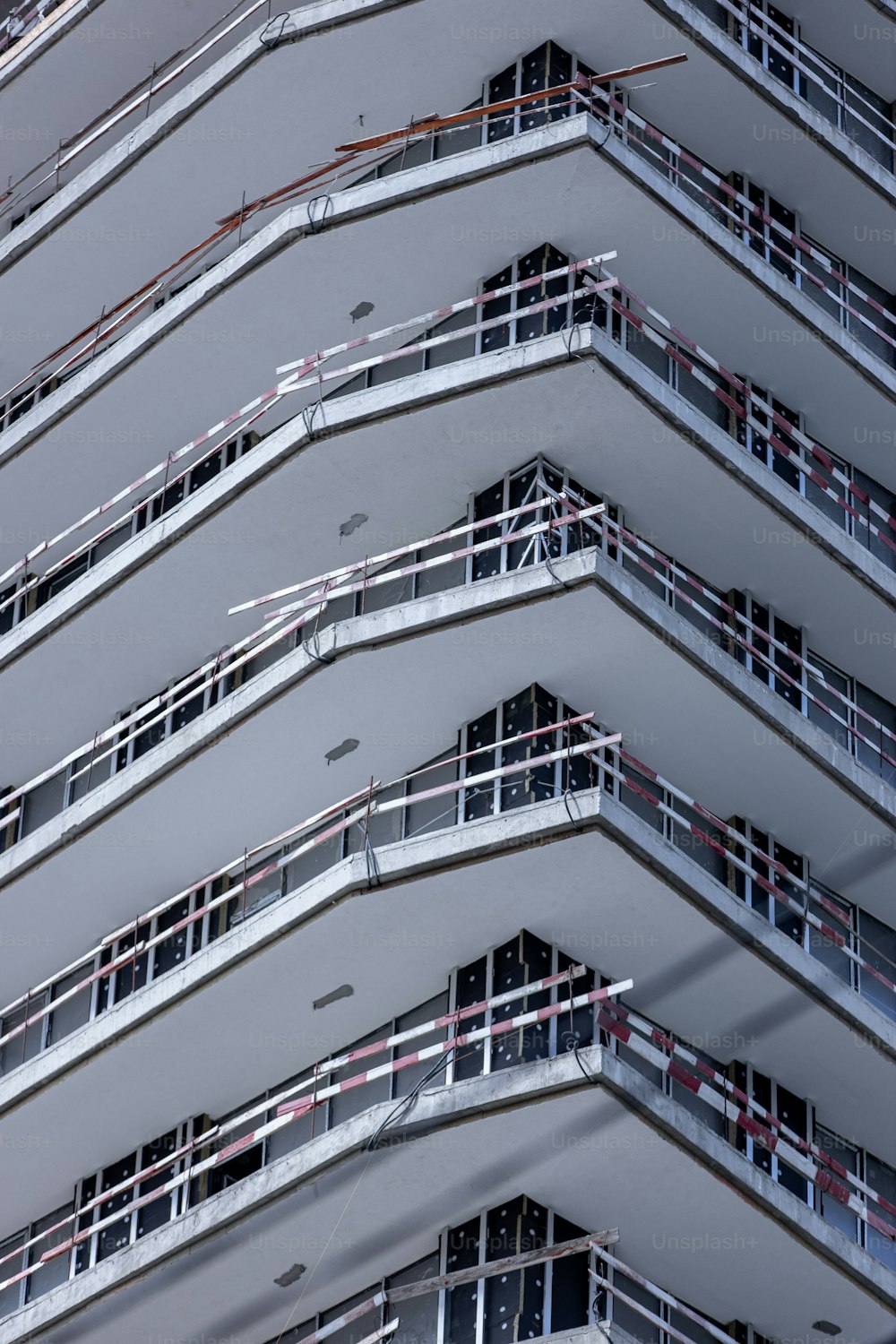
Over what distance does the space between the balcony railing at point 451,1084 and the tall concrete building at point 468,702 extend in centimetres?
8

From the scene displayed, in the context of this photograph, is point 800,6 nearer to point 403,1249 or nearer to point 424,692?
point 424,692

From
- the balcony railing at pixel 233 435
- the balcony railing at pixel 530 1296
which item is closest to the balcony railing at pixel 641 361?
the balcony railing at pixel 233 435

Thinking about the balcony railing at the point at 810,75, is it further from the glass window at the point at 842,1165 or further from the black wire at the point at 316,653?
the glass window at the point at 842,1165

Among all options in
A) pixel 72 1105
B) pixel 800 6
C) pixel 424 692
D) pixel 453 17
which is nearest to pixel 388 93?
pixel 453 17

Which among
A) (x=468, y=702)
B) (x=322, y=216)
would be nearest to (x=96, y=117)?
(x=322, y=216)

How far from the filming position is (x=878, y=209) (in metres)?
33.5

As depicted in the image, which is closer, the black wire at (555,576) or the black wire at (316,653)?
the black wire at (555,576)

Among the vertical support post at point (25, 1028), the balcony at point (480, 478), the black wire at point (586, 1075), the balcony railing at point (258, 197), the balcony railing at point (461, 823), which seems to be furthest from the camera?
the vertical support post at point (25, 1028)

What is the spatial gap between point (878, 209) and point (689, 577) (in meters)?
5.30

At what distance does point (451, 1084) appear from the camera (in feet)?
90.3

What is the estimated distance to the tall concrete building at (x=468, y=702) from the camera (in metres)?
27.9

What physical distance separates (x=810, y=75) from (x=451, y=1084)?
42.3 feet

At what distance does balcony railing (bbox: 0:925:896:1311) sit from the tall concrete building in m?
0.08

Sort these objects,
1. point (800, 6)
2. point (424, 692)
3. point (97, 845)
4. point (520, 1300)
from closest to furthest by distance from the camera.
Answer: point (520, 1300), point (424, 692), point (97, 845), point (800, 6)
